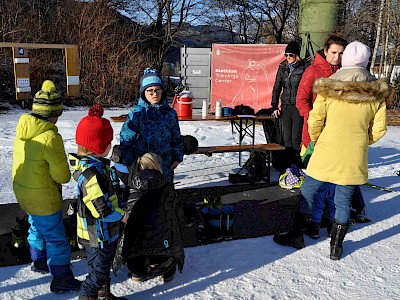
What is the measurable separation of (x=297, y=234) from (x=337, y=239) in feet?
1.25

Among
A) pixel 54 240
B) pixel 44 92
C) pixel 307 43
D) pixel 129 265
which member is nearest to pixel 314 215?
pixel 129 265

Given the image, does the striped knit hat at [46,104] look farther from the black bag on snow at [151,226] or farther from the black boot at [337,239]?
the black boot at [337,239]

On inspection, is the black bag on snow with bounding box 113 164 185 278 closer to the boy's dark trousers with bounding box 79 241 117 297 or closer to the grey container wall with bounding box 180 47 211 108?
the boy's dark trousers with bounding box 79 241 117 297

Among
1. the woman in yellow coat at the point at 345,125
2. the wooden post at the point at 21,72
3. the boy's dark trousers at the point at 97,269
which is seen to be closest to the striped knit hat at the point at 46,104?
the boy's dark trousers at the point at 97,269

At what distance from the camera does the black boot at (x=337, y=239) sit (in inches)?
134

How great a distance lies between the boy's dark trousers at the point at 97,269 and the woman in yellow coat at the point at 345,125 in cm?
183

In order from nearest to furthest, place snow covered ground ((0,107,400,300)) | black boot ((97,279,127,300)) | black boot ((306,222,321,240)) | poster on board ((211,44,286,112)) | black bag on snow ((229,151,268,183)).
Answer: black boot ((97,279,127,300)) → snow covered ground ((0,107,400,300)) → black boot ((306,222,321,240)) → black bag on snow ((229,151,268,183)) → poster on board ((211,44,286,112))

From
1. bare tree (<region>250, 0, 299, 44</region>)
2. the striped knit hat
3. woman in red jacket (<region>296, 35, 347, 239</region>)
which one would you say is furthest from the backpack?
bare tree (<region>250, 0, 299, 44</region>)

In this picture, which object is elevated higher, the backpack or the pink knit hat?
the pink knit hat

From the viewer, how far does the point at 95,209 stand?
2.45 meters

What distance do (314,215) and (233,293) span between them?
4.15 ft

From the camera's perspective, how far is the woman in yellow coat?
10.3ft

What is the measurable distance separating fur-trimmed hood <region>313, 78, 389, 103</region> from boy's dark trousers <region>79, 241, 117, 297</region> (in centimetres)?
199

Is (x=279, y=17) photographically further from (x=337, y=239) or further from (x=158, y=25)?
(x=337, y=239)
